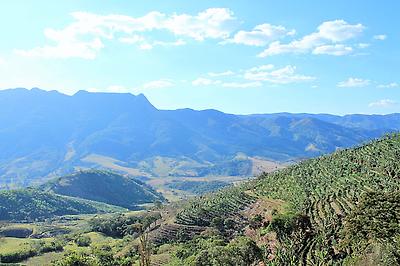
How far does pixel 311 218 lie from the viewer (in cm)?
6475

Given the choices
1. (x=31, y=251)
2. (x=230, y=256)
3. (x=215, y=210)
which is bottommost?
(x=31, y=251)

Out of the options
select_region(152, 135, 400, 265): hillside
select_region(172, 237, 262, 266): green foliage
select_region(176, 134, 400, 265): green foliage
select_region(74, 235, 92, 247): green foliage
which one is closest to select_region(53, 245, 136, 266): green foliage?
select_region(152, 135, 400, 265): hillside

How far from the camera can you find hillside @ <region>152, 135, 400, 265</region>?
49000 mm

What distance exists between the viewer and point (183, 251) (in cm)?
7138

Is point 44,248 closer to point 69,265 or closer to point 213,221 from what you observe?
point 69,265

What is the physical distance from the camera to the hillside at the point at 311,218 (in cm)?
4900

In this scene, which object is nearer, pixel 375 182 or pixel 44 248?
pixel 375 182

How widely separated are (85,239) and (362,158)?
74.7 meters

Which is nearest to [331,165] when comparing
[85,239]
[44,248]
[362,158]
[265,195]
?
[362,158]

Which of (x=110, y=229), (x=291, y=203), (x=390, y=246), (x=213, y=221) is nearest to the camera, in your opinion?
(x=390, y=246)

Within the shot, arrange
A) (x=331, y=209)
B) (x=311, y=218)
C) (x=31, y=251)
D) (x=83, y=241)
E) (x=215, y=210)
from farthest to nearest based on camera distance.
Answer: (x=83, y=241), (x=31, y=251), (x=215, y=210), (x=311, y=218), (x=331, y=209)

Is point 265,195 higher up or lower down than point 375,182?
lower down

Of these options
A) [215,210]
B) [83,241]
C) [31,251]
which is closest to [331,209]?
[215,210]

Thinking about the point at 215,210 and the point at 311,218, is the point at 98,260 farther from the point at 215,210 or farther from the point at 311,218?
the point at 311,218
